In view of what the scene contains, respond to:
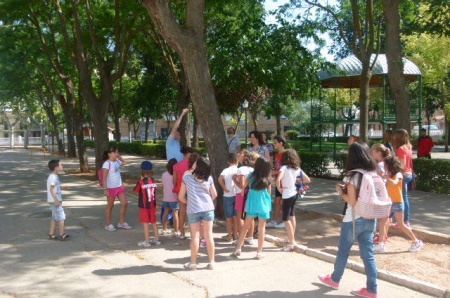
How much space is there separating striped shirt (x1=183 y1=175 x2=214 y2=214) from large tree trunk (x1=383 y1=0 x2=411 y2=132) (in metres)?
6.66

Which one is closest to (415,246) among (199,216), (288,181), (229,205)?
(288,181)

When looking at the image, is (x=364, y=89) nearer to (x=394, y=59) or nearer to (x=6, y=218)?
(x=394, y=59)

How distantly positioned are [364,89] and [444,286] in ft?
33.7

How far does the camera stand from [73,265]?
251 inches

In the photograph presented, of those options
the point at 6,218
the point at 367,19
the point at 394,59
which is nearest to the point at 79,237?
the point at 6,218

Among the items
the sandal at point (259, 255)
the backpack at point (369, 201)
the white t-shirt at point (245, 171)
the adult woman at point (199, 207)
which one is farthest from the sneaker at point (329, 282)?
the white t-shirt at point (245, 171)

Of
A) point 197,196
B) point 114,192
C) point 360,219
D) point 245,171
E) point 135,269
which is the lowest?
point 135,269

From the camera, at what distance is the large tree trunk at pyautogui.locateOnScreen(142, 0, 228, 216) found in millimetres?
8234

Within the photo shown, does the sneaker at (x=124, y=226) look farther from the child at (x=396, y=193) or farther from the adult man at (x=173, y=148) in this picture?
the child at (x=396, y=193)

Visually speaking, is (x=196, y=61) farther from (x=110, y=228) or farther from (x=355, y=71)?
(x=355, y=71)

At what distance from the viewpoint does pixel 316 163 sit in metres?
16.1

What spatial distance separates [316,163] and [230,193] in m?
9.37

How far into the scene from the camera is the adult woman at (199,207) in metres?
6.05

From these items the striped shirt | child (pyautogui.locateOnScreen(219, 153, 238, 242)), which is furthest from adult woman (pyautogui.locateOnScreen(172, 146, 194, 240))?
the striped shirt
